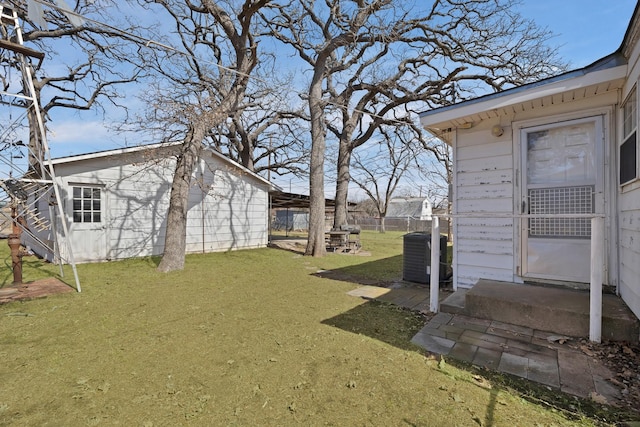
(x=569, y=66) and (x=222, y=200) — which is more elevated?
(x=569, y=66)

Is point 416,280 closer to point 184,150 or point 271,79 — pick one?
point 184,150

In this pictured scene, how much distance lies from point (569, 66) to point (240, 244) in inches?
Result: 532

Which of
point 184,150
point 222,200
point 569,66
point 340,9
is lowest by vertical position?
point 222,200

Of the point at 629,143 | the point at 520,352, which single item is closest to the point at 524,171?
the point at 629,143

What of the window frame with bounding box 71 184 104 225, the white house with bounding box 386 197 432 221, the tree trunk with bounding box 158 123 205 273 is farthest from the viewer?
the white house with bounding box 386 197 432 221

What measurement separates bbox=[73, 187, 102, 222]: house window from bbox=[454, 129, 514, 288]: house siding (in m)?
9.34

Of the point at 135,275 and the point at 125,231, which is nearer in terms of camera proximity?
the point at 135,275

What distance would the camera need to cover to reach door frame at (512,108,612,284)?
11.8ft

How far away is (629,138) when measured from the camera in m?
3.06

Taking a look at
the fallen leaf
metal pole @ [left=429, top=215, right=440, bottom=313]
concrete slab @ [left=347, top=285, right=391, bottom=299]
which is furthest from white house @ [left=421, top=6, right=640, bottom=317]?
concrete slab @ [left=347, top=285, right=391, bottom=299]

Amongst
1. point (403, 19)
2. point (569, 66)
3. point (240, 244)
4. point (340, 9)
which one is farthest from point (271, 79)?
point (569, 66)

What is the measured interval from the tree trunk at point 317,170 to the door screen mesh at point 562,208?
7.00m

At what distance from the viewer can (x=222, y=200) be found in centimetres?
1138

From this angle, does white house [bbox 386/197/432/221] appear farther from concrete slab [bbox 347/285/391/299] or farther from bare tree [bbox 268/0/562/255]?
concrete slab [bbox 347/285/391/299]
